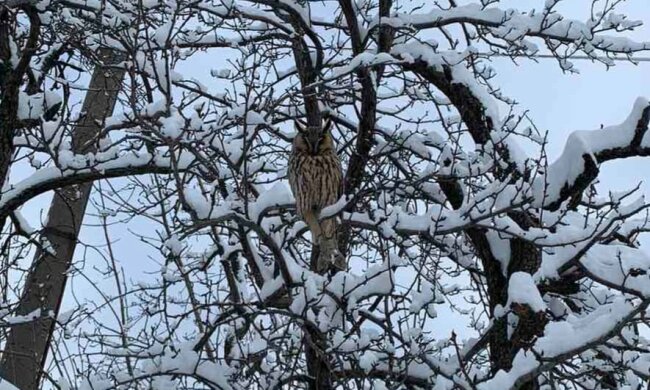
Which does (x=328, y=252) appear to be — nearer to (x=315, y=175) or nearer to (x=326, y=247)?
(x=326, y=247)

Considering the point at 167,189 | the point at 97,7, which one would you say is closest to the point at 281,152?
the point at 167,189

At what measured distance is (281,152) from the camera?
7062mm

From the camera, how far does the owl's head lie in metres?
6.31

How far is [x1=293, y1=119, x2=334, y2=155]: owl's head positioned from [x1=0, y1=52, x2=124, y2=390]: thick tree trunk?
1.24 meters

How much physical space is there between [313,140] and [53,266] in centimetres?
246

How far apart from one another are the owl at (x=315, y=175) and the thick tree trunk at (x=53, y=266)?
4.21 ft

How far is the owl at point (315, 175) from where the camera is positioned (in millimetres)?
5879

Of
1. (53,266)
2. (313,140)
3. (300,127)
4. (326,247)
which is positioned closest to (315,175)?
(313,140)

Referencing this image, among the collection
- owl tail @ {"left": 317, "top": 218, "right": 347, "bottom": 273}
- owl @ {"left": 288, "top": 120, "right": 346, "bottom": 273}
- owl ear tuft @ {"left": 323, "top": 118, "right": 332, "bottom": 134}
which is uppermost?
owl ear tuft @ {"left": 323, "top": 118, "right": 332, "bottom": 134}

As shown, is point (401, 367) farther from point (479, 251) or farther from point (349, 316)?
point (479, 251)

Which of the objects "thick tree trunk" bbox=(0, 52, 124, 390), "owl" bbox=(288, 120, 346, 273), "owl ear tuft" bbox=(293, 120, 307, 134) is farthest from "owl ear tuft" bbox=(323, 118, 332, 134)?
"thick tree trunk" bbox=(0, 52, 124, 390)

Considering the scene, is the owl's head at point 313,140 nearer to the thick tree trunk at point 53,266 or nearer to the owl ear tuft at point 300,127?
the owl ear tuft at point 300,127

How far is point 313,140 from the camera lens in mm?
6305

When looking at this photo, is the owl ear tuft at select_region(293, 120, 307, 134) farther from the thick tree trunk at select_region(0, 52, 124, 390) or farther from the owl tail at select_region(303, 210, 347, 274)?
the thick tree trunk at select_region(0, 52, 124, 390)
